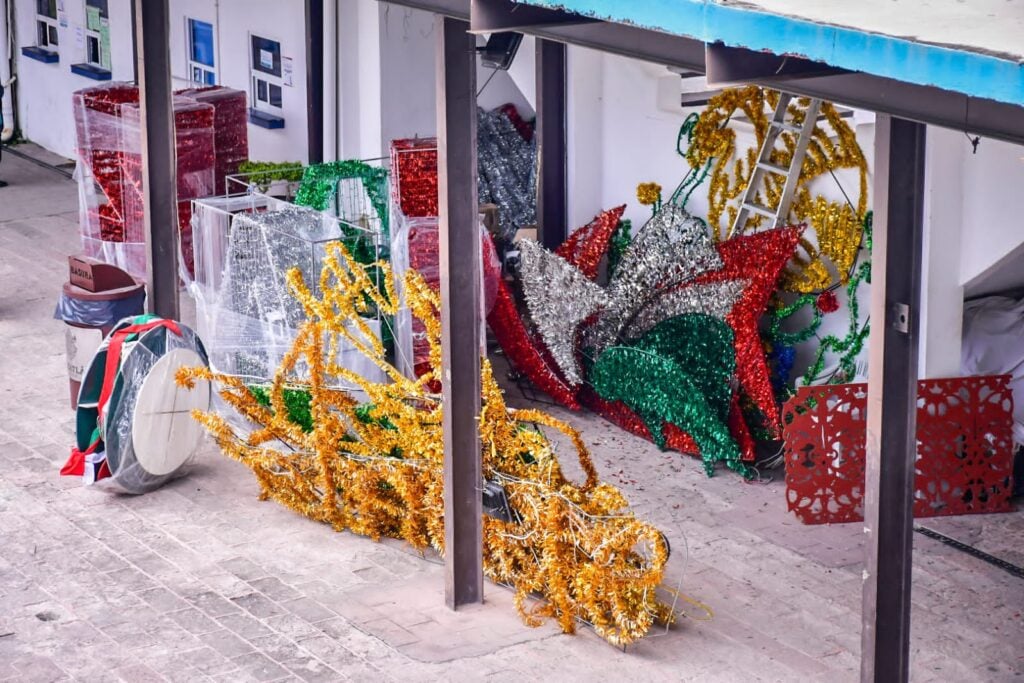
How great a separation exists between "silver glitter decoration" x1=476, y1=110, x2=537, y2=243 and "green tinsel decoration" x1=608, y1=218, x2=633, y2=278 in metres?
1.31

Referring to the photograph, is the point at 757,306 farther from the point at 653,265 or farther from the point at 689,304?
the point at 653,265

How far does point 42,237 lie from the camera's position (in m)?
15.4

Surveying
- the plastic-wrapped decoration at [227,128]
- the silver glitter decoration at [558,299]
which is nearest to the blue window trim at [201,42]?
the plastic-wrapped decoration at [227,128]

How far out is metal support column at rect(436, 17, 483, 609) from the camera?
7.68 m

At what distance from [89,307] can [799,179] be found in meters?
4.64

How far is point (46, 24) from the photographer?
61.7 ft

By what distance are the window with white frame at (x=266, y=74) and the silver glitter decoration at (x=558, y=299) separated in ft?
15.0

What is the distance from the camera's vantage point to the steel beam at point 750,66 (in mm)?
5180

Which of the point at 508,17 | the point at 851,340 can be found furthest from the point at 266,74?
the point at 508,17

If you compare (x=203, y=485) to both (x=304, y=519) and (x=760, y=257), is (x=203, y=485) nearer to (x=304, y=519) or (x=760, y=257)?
(x=304, y=519)

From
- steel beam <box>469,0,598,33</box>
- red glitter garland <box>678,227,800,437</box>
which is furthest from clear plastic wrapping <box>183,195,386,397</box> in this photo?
steel beam <box>469,0,598,33</box>

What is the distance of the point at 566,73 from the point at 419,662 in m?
5.91

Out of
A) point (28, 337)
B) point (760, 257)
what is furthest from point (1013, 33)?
point (28, 337)

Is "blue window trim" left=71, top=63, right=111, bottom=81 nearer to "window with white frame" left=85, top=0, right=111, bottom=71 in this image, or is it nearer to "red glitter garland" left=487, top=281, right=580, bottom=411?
"window with white frame" left=85, top=0, right=111, bottom=71
